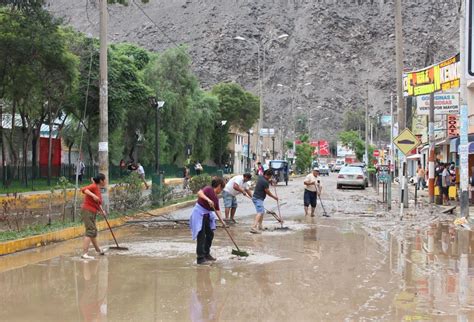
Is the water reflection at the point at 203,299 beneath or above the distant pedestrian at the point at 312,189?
beneath

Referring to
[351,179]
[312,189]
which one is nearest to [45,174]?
[351,179]

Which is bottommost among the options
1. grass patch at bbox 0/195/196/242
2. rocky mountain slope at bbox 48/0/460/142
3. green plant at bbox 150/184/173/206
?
grass patch at bbox 0/195/196/242

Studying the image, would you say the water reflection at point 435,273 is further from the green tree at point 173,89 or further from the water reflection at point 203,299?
the green tree at point 173,89

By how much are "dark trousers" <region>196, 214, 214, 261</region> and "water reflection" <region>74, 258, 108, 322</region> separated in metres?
1.57

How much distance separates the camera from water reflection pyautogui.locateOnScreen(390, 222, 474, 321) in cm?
767

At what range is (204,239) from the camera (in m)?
11.0

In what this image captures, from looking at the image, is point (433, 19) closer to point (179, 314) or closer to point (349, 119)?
point (349, 119)

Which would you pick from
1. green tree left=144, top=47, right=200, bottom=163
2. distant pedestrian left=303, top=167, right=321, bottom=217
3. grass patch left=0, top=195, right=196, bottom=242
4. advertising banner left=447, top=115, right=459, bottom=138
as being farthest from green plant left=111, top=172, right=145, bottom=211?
green tree left=144, top=47, right=200, bottom=163

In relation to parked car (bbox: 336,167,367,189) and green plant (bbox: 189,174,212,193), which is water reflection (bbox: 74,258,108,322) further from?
parked car (bbox: 336,167,367,189)

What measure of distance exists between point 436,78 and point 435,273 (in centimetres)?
1953

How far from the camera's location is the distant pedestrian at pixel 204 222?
11.0m

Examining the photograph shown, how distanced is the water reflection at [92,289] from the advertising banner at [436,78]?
758 inches

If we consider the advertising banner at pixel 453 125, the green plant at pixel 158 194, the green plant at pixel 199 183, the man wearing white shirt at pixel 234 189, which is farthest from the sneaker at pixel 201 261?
the advertising banner at pixel 453 125

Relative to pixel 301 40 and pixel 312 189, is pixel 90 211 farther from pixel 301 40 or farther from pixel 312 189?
pixel 301 40
